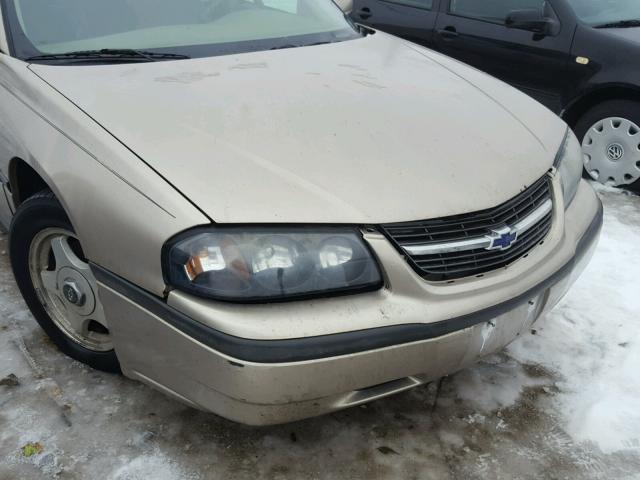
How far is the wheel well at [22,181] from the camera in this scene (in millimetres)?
2428

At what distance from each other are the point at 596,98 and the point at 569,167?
2336 millimetres

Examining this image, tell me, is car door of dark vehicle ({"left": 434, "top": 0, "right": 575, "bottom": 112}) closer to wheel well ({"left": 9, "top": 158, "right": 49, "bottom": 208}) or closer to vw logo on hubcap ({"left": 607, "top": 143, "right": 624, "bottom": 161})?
Result: vw logo on hubcap ({"left": 607, "top": 143, "right": 624, "bottom": 161})

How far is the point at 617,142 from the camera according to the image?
4465mm

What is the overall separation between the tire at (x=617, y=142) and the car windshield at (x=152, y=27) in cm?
231

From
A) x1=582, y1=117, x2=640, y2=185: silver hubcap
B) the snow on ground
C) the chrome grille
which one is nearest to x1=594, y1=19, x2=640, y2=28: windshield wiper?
x1=582, y1=117, x2=640, y2=185: silver hubcap

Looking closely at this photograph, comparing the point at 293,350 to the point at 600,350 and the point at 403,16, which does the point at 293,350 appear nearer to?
the point at 600,350

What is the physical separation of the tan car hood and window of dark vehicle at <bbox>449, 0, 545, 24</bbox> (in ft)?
Answer: 7.67

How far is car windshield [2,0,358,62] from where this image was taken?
2.56 metres

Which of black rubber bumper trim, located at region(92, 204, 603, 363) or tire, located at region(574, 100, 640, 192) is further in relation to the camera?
tire, located at region(574, 100, 640, 192)

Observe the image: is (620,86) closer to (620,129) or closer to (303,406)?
(620,129)

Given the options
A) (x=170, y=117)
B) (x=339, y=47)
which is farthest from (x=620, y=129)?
(x=170, y=117)

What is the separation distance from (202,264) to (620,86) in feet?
12.1

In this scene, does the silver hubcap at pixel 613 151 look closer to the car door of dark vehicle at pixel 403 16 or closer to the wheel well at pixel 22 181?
the car door of dark vehicle at pixel 403 16

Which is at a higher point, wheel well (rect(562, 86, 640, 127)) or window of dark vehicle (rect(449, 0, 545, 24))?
window of dark vehicle (rect(449, 0, 545, 24))
